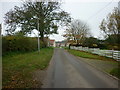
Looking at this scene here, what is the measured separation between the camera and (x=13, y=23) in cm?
2966

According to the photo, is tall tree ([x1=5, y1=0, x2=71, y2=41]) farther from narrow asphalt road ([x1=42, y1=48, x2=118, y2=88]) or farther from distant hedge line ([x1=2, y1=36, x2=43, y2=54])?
narrow asphalt road ([x1=42, y1=48, x2=118, y2=88])

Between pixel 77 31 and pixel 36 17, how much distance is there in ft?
60.1

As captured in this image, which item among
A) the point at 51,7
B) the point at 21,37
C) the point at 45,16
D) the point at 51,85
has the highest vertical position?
the point at 51,7

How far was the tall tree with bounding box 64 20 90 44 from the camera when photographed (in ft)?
145

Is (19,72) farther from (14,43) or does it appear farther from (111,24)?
(111,24)

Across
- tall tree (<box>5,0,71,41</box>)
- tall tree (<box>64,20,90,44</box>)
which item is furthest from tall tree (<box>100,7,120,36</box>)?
tall tree (<box>64,20,90,44</box>)

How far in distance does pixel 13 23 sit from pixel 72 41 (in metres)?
23.0

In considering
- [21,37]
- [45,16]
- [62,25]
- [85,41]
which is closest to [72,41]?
[85,41]

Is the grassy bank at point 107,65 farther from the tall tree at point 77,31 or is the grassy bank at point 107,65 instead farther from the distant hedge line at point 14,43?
the tall tree at point 77,31

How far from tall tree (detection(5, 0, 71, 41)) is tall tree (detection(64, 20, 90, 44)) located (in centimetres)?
1152

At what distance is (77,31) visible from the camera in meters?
44.6

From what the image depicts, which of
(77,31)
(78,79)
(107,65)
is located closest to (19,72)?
A: (78,79)

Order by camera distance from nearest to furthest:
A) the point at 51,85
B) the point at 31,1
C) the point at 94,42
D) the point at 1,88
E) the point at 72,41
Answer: the point at 1,88
the point at 51,85
the point at 31,1
the point at 94,42
the point at 72,41

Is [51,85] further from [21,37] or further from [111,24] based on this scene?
[111,24]
